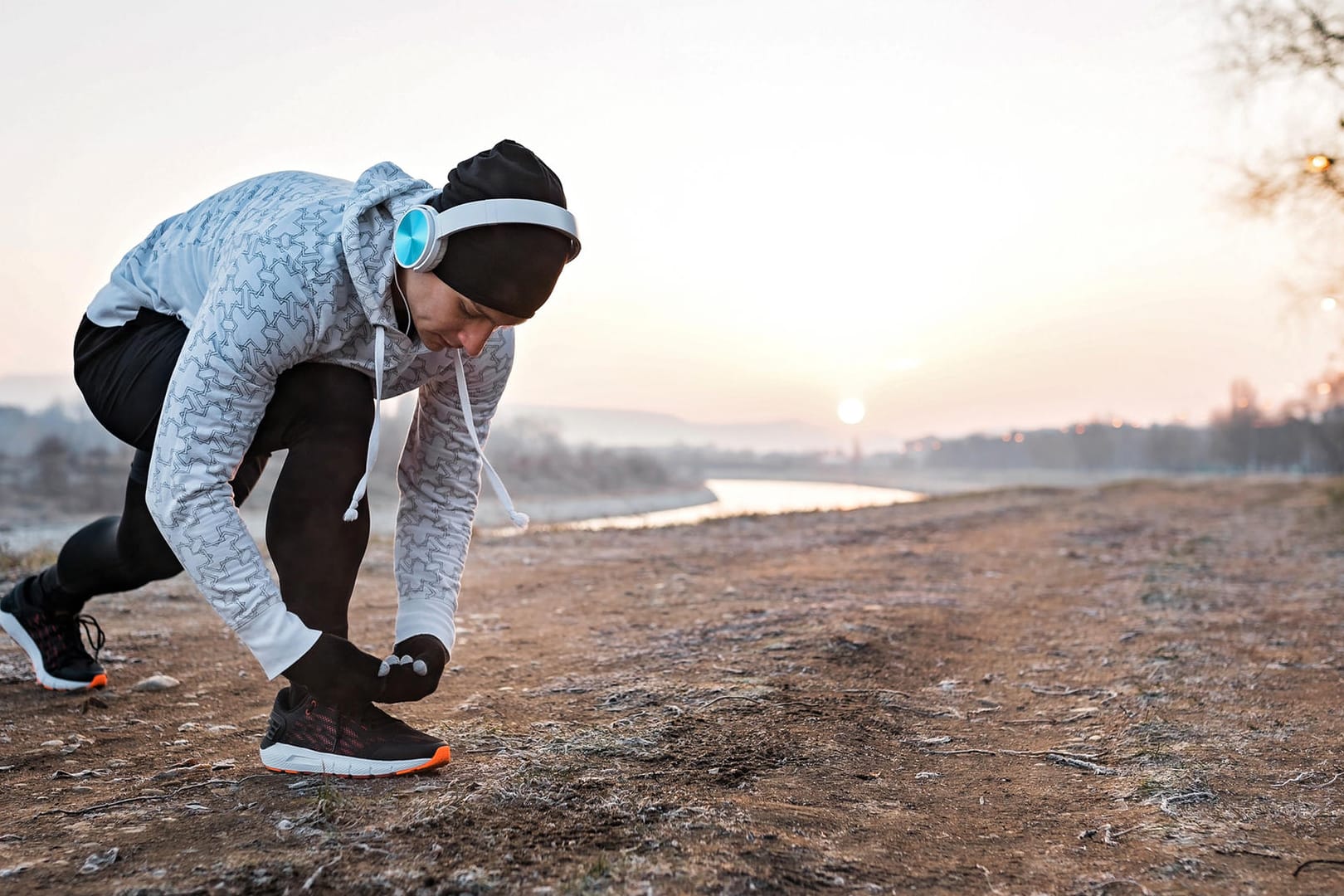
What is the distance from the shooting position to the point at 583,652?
3.28 m

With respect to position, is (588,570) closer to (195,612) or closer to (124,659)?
(195,612)

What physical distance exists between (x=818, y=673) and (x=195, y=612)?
10.3 ft

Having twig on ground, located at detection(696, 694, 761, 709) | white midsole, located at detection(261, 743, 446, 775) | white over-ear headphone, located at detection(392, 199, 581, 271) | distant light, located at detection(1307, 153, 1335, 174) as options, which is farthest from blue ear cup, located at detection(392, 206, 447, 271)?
distant light, located at detection(1307, 153, 1335, 174)

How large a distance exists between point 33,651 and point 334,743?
1.53 metres

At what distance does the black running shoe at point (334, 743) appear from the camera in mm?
1812

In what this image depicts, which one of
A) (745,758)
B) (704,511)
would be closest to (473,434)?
(745,758)

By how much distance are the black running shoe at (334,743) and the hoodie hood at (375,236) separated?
848 millimetres

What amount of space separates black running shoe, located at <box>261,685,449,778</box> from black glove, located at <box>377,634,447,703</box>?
0.25 ft

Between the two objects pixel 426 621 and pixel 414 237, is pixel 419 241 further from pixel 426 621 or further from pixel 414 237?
pixel 426 621

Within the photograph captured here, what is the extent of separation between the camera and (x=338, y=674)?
67.7 inches

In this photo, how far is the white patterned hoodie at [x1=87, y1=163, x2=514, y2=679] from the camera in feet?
5.43

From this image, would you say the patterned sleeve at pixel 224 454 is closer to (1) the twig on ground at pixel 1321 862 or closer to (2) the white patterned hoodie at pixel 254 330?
(2) the white patterned hoodie at pixel 254 330

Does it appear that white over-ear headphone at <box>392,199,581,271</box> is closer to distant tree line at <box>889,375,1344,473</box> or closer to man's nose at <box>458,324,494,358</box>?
man's nose at <box>458,324,494,358</box>

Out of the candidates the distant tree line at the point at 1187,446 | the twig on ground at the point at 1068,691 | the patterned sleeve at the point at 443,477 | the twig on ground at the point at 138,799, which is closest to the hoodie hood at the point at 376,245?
the patterned sleeve at the point at 443,477
